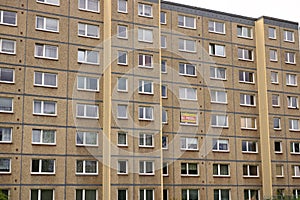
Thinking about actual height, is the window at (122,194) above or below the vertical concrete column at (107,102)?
below

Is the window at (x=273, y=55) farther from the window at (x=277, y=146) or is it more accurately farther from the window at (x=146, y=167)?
the window at (x=146, y=167)

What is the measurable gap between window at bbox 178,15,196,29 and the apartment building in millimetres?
114

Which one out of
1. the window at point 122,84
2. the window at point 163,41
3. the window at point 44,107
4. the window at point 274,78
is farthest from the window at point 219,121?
the window at point 44,107

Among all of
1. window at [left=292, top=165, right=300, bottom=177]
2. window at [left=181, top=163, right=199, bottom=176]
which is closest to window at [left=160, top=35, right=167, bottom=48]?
window at [left=181, top=163, right=199, bottom=176]

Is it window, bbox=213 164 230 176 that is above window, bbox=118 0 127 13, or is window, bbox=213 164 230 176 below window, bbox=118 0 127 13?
below

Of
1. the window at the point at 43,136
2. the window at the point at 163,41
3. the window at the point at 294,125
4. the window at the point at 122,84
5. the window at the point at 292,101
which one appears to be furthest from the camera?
the window at the point at 292,101

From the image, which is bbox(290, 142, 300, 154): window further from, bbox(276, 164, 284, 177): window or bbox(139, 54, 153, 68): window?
bbox(139, 54, 153, 68): window

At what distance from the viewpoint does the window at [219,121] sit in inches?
1922

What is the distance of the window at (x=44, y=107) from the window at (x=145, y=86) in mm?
8324

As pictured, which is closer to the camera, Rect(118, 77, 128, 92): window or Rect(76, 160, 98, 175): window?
Rect(76, 160, 98, 175): window

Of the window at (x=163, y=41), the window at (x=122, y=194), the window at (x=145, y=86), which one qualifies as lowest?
the window at (x=122, y=194)

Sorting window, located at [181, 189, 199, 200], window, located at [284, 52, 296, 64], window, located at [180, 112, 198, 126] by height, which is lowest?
window, located at [181, 189, 199, 200]

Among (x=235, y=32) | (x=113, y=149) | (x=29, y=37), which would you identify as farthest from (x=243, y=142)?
(x=29, y=37)

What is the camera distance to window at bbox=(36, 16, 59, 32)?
138 ft
